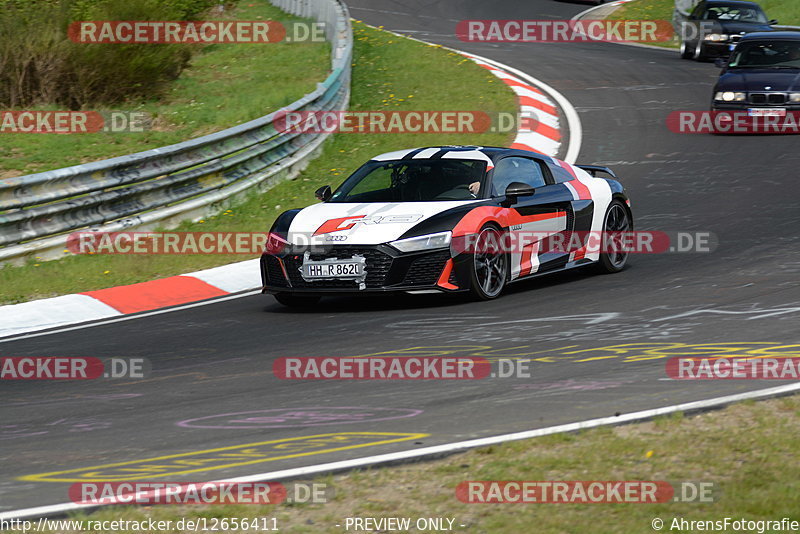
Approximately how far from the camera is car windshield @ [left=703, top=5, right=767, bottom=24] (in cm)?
2700

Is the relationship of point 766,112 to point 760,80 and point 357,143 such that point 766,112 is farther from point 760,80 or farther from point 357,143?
point 357,143

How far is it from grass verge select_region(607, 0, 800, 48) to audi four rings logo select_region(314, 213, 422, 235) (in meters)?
22.9

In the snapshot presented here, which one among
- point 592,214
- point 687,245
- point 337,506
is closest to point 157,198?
point 592,214

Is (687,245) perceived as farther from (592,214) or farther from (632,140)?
→ (632,140)

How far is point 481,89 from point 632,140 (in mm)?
3792

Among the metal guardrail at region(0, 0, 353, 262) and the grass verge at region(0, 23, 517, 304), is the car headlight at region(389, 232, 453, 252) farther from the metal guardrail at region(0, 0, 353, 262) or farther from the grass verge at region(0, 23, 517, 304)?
the metal guardrail at region(0, 0, 353, 262)

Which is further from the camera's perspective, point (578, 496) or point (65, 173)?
point (65, 173)

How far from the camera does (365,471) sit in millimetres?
5176

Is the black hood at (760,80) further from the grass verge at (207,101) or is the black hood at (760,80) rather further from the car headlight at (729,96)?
the grass verge at (207,101)

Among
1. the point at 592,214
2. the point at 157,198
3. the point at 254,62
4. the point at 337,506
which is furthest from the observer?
the point at 254,62

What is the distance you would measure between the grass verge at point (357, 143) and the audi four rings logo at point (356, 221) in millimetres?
2730

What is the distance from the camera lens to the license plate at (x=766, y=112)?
58.6 feet

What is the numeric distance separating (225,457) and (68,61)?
13.0m

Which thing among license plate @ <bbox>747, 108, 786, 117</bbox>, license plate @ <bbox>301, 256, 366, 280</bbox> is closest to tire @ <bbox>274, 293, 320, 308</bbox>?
license plate @ <bbox>301, 256, 366, 280</bbox>
